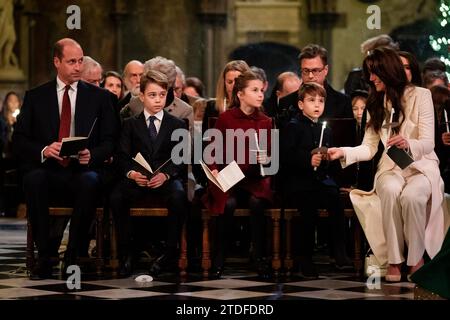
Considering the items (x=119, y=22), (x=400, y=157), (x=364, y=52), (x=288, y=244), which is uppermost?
(x=119, y=22)

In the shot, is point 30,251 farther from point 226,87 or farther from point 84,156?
point 226,87

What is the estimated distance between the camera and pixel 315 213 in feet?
25.3

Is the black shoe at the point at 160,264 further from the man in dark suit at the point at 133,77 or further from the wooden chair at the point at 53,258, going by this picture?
the man in dark suit at the point at 133,77

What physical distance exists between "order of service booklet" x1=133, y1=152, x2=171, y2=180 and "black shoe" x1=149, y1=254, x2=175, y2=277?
0.56 m

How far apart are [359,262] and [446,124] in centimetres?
165

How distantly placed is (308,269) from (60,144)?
190 cm

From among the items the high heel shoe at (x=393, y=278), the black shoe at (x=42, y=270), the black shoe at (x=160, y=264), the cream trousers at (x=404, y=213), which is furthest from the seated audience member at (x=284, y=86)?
the black shoe at (x=42, y=270)

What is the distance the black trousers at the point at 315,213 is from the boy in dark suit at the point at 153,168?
2.75ft

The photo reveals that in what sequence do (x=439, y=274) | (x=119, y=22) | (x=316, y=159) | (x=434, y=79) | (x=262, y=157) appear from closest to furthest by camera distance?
1. (x=439, y=274)
2. (x=316, y=159)
3. (x=262, y=157)
4. (x=434, y=79)
5. (x=119, y=22)

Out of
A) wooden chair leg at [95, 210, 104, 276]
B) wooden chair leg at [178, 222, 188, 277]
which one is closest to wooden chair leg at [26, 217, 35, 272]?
wooden chair leg at [95, 210, 104, 276]

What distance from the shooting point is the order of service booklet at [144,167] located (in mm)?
7621

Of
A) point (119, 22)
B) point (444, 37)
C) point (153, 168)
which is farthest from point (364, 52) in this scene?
point (119, 22)

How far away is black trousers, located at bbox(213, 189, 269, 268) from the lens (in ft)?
25.3

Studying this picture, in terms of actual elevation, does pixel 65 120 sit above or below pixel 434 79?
below
